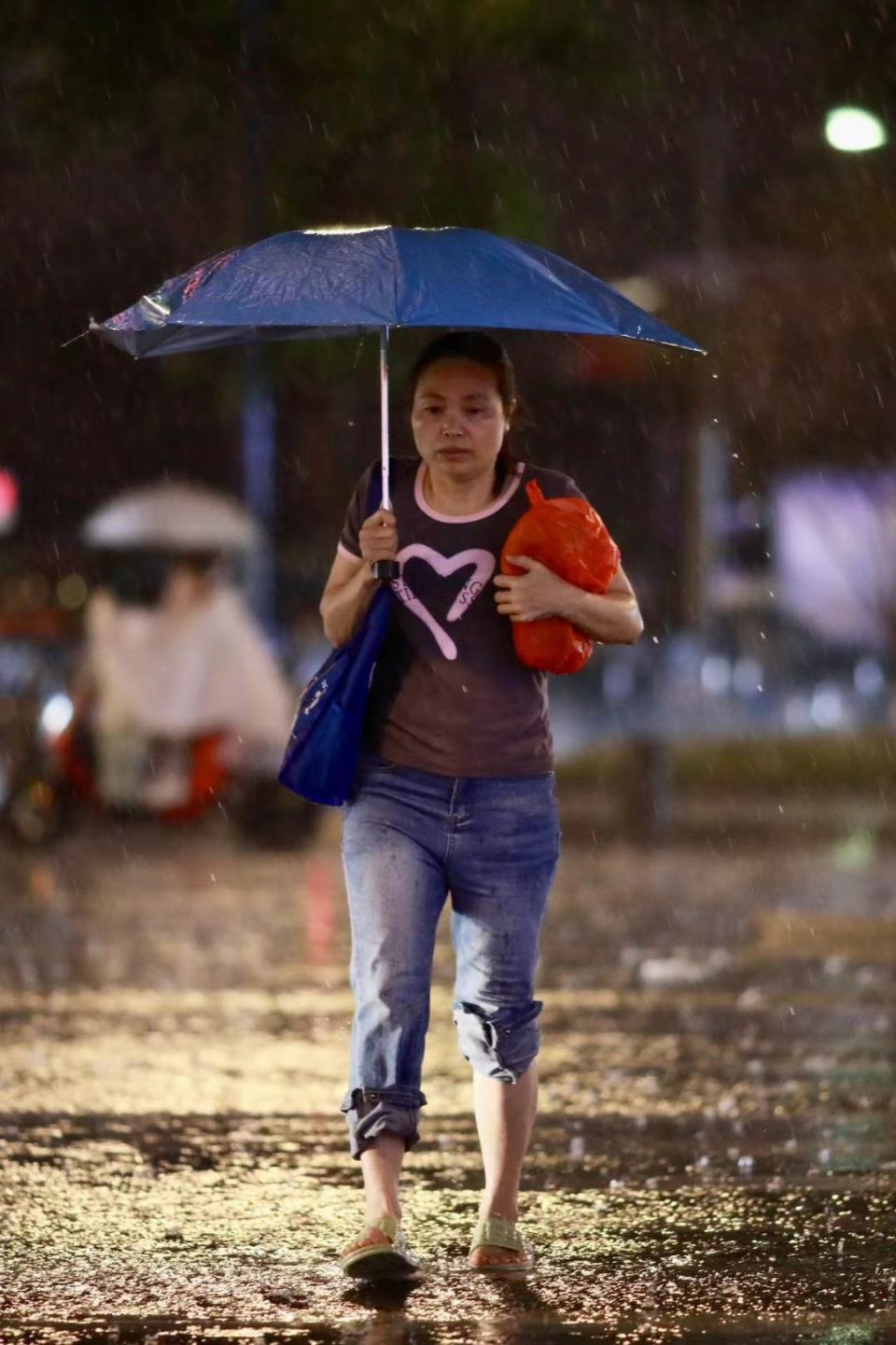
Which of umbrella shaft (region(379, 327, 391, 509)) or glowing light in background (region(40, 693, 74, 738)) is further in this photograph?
glowing light in background (region(40, 693, 74, 738))

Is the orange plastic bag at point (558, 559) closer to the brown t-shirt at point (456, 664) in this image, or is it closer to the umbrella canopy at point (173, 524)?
the brown t-shirt at point (456, 664)

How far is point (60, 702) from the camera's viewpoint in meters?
17.3

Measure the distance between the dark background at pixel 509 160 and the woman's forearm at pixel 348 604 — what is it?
1.98 feet

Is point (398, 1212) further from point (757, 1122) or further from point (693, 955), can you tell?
point (693, 955)

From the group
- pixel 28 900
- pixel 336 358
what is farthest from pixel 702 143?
pixel 28 900

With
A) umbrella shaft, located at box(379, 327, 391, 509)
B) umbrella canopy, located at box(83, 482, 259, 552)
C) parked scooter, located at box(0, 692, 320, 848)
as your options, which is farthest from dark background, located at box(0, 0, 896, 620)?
parked scooter, located at box(0, 692, 320, 848)

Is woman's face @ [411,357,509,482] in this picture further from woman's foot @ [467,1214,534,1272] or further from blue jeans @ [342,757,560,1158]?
woman's foot @ [467,1214,534,1272]

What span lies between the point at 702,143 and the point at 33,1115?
1078 inches

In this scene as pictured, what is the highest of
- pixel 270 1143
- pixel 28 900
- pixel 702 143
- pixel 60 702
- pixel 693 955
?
pixel 702 143

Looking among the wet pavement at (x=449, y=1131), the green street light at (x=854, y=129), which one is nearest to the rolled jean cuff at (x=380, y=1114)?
the wet pavement at (x=449, y=1131)

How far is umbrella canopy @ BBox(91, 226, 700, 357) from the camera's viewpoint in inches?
239

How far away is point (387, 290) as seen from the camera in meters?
6.10

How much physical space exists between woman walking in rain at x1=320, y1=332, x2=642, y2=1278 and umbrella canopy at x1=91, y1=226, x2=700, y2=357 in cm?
18

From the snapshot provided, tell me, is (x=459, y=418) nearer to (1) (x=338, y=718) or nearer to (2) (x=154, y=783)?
(1) (x=338, y=718)
